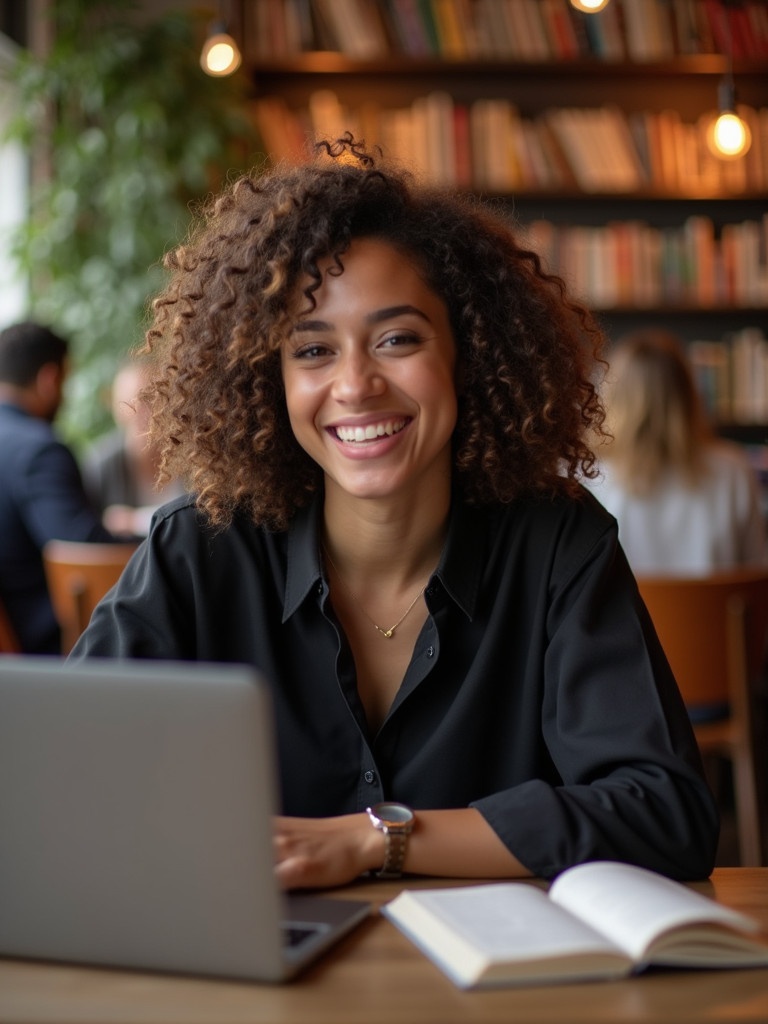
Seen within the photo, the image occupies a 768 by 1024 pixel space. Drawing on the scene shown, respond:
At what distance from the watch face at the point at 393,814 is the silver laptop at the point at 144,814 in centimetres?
26

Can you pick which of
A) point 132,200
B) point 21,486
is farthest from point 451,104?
point 21,486

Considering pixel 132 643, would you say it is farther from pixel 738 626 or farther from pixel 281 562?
pixel 738 626

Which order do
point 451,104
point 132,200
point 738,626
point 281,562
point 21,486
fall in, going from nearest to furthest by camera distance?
point 281,562, point 738,626, point 21,486, point 132,200, point 451,104

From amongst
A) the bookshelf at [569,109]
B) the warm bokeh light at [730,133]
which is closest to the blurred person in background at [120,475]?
the bookshelf at [569,109]

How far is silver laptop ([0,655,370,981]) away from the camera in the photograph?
79 cm

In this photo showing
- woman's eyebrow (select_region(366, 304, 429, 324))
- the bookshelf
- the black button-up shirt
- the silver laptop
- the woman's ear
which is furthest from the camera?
the bookshelf

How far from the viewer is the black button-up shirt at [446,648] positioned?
134 centimetres

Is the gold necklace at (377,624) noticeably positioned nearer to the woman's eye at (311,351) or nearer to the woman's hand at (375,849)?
the woman's eye at (311,351)

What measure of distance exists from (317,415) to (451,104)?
11.4 feet

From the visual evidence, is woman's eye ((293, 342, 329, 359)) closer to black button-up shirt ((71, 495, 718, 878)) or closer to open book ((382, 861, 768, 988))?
black button-up shirt ((71, 495, 718, 878))

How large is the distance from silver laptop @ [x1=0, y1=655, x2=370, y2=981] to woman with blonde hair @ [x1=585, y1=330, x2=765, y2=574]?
238cm

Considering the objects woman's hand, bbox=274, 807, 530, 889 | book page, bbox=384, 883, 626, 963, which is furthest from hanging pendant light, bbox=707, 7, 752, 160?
book page, bbox=384, 883, 626, 963

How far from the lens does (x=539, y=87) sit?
4883 mm

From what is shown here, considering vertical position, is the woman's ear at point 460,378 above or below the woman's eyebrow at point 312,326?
below
